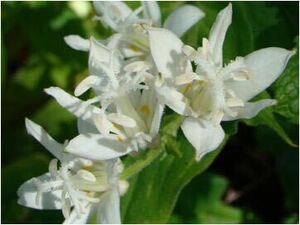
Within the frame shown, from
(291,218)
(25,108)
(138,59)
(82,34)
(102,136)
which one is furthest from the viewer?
(25,108)

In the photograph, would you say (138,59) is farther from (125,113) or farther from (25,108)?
(25,108)

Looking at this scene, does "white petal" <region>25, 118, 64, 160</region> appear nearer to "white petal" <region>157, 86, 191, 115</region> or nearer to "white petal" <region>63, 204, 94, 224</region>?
"white petal" <region>63, 204, 94, 224</region>

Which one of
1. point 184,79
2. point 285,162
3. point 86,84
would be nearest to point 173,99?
point 184,79

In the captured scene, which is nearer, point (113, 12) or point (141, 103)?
point (141, 103)

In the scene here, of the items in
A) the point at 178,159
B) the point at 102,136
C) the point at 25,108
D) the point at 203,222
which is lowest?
the point at 203,222

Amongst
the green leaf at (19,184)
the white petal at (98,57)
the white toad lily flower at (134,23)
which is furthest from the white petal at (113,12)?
the green leaf at (19,184)

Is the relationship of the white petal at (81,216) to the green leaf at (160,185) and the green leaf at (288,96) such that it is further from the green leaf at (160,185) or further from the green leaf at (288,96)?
the green leaf at (288,96)

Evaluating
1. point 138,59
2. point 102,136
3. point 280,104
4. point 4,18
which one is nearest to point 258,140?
point 280,104

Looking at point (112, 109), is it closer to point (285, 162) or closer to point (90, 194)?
point (90, 194)
